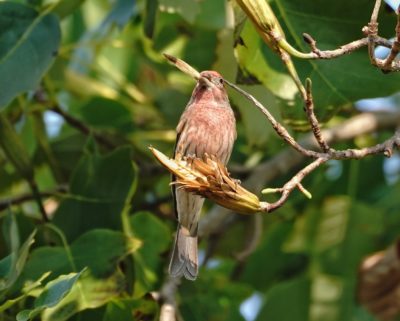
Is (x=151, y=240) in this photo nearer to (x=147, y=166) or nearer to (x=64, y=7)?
(x=147, y=166)

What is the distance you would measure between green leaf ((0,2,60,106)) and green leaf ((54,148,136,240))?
1.37 ft

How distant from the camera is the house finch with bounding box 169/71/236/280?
3670 mm

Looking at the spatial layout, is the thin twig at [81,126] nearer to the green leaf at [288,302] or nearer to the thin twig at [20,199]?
the thin twig at [20,199]

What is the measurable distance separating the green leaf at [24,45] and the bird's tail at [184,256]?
818mm

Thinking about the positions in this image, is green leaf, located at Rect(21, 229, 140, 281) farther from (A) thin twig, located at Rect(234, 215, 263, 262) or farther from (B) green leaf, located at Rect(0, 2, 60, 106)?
(A) thin twig, located at Rect(234, 215, 263, 262)

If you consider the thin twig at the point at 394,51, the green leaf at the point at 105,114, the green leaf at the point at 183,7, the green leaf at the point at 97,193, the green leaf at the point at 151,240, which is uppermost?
the thin twig at the point at 394,51

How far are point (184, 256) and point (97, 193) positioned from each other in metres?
0.44

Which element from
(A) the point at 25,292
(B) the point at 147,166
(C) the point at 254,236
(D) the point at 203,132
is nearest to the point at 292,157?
(C) the point at 254,236

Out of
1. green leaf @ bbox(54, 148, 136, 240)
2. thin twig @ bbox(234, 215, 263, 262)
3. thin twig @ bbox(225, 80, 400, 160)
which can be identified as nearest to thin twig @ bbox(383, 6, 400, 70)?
thin twig @ bbox(225, 80, 400, 160)

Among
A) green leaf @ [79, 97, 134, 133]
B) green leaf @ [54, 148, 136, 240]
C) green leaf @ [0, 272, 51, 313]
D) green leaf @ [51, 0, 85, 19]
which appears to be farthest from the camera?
green leaf @ [79, 97, 134, 133]

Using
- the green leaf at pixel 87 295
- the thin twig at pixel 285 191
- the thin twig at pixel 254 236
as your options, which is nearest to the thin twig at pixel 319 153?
the thin twig at pixel 285 191

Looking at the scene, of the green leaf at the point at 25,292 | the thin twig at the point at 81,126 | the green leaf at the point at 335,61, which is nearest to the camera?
the green leaf at the point at 25,292

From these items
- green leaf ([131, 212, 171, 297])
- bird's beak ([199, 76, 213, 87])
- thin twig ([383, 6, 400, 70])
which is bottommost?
green leaf ([131, 212, 171, 297])

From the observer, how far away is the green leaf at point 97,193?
12.7 feet
